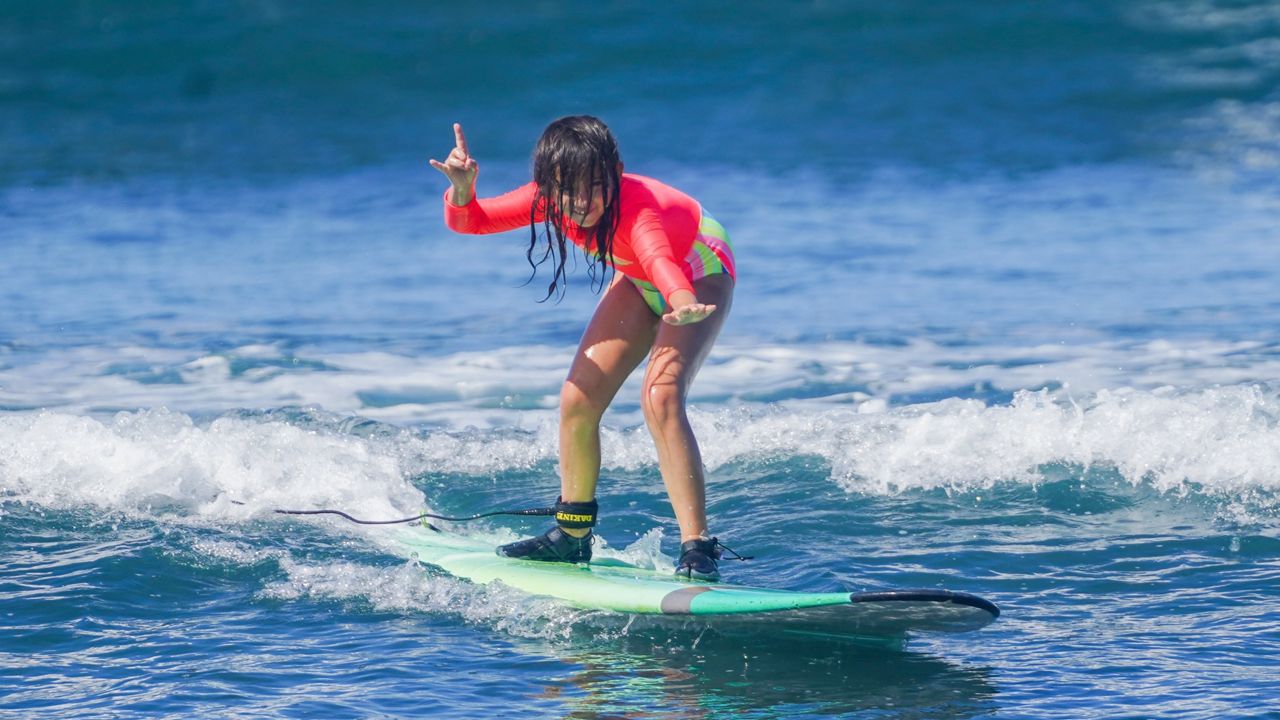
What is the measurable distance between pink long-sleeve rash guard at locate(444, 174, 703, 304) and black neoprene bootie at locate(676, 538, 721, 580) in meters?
0.89

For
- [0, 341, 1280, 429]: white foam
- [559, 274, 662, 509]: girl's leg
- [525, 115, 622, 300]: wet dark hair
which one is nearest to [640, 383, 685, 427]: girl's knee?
[559, 274, 662, 509]: girl's leg

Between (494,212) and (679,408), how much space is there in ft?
2.86

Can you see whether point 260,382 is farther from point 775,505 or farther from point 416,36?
point 416,36

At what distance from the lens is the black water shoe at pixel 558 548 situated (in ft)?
17.2

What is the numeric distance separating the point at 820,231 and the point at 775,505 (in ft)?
29.9

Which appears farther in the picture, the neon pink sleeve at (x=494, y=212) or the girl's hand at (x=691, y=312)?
the neon pink sleeve at (x=494, y=212)

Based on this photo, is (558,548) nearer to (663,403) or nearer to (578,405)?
(578,405)

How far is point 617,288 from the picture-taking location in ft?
16.6

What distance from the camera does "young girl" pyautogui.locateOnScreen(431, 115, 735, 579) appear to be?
14.8ft

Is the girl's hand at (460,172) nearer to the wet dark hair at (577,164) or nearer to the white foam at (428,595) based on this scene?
the wet dark hair at (577,164)

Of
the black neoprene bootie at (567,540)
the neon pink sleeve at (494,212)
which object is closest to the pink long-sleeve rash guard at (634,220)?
the neon pink sleeve at (494,212)

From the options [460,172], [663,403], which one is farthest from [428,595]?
[460,172]

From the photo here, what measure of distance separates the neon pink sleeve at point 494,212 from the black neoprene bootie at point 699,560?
3.91ft

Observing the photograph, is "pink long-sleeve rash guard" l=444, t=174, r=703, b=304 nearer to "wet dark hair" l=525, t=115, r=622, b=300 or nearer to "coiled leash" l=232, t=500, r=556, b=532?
"wet dark hair" l=525, t=115, r=622, b=300
